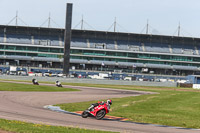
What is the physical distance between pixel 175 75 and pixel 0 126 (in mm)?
116266

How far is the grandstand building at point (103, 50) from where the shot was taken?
121875mm

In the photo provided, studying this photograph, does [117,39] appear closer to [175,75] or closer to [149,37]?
[149,37]

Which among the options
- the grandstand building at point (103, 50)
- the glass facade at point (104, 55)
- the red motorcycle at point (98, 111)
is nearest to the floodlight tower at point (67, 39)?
the grandstand building at point (103, 50)

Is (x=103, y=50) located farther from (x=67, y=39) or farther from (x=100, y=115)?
(x=100, y=115)

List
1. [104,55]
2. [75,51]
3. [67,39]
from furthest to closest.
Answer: [104,55]
[75,51]
[67,39]

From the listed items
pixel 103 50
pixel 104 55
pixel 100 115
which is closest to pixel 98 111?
pixel 100 115

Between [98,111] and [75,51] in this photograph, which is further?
[75,51]

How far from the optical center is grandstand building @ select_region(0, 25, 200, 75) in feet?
400

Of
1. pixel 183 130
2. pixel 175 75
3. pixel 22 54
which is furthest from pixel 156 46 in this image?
pixel 183 130

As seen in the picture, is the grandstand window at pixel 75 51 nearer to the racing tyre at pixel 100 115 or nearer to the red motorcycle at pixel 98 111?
the red motorcycle at pixel 98 111

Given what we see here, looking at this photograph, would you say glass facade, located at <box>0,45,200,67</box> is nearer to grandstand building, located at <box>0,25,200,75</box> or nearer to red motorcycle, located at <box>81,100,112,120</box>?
grandstand building, located at <box>0,25,200,75</box>

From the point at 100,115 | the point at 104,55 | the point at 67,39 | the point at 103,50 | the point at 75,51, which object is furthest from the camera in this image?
the point at 104,55

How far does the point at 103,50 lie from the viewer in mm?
124938

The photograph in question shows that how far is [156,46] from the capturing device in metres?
130
